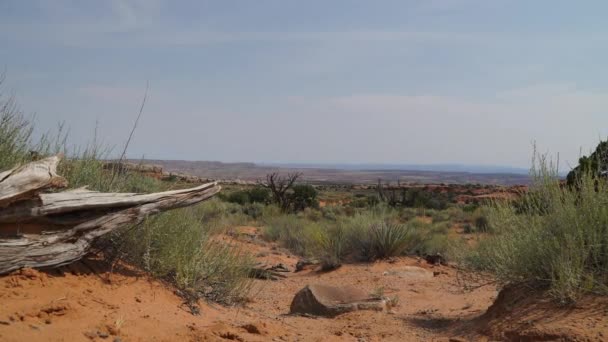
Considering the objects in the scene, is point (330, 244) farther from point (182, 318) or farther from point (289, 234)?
point (182, 318)

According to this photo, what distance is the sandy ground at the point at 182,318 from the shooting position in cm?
403

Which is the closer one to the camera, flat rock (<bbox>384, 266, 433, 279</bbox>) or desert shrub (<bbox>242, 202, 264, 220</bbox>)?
flat rock (<bbox>384, 266, 433, 279</bbox>)

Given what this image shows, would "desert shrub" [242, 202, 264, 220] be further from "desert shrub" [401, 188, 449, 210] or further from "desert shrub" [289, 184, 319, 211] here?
"desert shrub" [401, 188, 449, 210]

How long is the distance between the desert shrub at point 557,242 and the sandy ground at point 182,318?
0.26 metres

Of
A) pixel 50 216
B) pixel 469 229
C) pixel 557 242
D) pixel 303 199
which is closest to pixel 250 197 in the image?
pixel 303 199

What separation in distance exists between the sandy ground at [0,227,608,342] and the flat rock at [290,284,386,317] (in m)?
0.17

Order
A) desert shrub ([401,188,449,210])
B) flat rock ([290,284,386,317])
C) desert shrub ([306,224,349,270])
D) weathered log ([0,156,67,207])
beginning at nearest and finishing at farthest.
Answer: weathered log ([0,156,67,207]), flat rock ([290,284,386,317]), desert shrub ([306,224,349,270]), desert shrub ([401,188,449,210])

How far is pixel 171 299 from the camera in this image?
520cm

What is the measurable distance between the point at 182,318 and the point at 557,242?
3.72 meters

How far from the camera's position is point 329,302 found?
7.14 meters

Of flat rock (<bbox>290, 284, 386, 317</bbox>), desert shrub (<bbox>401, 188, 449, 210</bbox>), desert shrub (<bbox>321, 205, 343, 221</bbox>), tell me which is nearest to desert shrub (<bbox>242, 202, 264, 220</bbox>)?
desert shrub (<bbox>321, 205, 343, 221</bbox>)

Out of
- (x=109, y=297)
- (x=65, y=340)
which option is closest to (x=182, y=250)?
(x=109, y=297)

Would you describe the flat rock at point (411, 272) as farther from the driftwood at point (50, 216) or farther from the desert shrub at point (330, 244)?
the driftwood at point (50, 216)

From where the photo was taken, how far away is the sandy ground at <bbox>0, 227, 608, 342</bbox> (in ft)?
13.2
